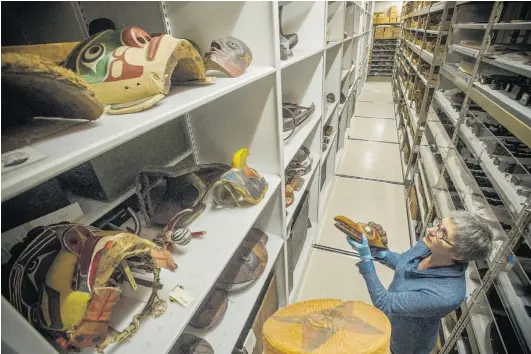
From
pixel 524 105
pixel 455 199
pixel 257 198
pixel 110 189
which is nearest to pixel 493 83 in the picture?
pixel 524 105

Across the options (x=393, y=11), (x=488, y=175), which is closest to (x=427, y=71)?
(x=488, y=175)

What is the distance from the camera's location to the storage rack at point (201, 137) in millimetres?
437

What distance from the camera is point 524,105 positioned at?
3.58 feet

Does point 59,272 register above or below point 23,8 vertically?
below

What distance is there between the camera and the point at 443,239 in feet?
3.67

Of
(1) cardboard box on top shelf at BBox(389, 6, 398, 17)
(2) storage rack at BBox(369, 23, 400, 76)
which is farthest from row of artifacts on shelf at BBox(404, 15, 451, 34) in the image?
(1) cardboard box on top shelf at BBox(389, 6, 398, 17)

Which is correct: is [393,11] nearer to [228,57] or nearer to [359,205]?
[359,205]

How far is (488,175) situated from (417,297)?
664 millimetres

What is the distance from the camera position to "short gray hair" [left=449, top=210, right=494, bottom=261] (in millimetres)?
1034

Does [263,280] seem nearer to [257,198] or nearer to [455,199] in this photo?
[257,198]

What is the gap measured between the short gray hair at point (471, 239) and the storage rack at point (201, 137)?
29.7 inches

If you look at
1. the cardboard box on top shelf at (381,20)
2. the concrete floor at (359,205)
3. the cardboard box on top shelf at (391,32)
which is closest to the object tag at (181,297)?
the concrete floor at (359,205)

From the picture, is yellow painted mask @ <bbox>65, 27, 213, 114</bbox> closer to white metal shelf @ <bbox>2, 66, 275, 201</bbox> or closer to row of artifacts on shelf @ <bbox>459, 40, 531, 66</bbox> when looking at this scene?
white metal shelf @ <bbox>2, 66, 275, 201</bbox>

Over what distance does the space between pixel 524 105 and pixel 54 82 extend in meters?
1.53
